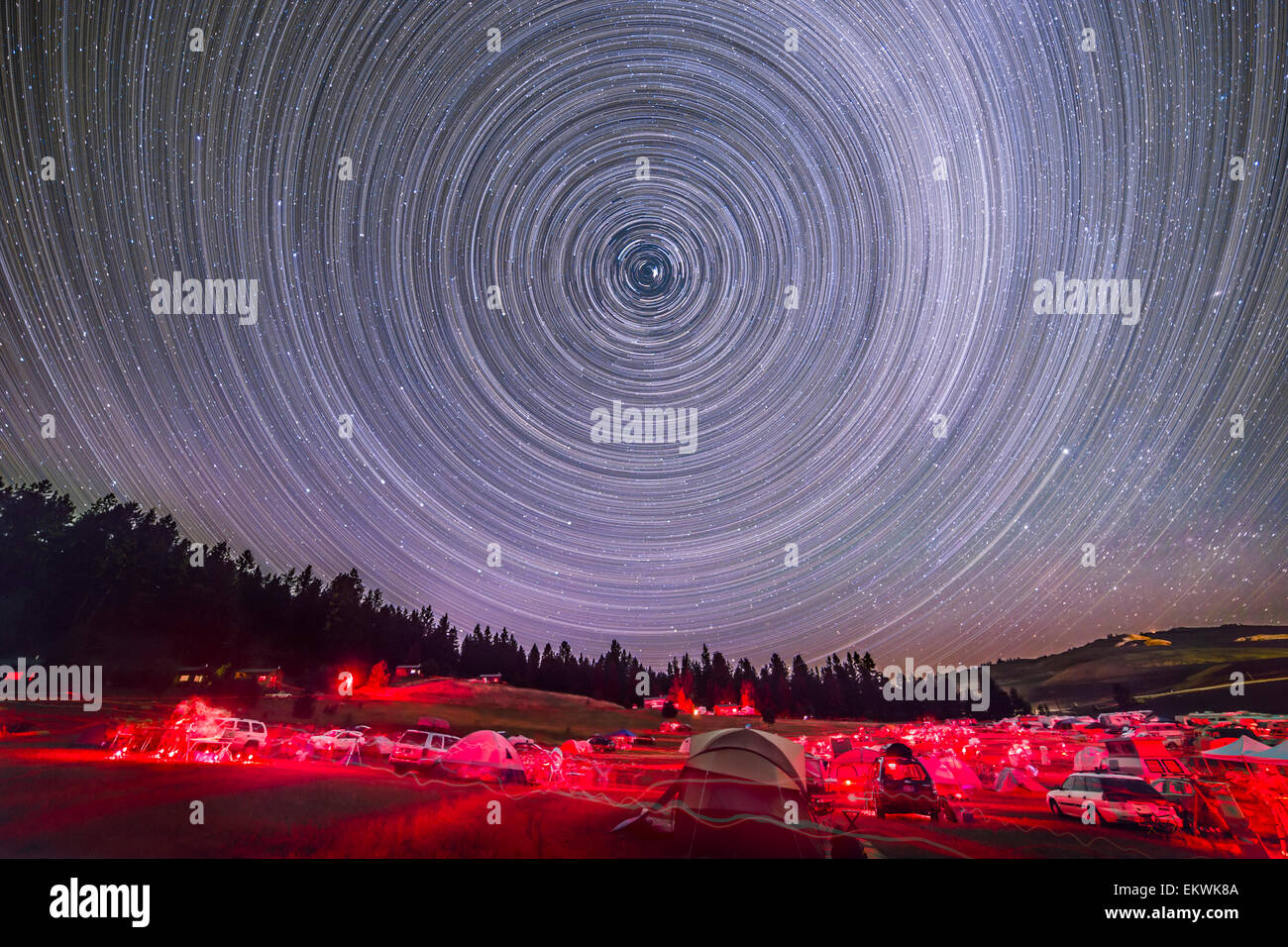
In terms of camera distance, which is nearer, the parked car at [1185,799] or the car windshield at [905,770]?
the parked car at [1185,799]

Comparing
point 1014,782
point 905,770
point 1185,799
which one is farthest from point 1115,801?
point 1014,782

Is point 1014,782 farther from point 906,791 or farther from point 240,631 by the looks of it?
point 240,631

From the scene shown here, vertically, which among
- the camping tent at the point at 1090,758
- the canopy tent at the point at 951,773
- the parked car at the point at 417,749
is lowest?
the canopy tent at the point at 951,773

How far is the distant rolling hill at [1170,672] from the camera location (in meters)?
16.9

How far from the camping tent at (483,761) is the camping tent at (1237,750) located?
51.5 feet

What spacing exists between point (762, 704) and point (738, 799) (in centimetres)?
1155

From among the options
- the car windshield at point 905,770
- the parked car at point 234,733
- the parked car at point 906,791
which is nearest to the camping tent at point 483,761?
the parked car at point 234,733

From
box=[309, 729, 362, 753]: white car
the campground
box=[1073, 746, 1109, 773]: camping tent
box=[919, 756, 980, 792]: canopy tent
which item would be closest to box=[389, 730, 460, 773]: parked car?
the campground

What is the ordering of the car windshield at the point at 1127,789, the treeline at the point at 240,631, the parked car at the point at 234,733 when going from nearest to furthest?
the car windshield at the point at 1127,789 < the parked car at the point at 234,733 < the treeline at the point at 240,631

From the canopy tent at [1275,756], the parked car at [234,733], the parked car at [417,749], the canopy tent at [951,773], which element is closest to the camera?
the canopy tent at [1275,756]

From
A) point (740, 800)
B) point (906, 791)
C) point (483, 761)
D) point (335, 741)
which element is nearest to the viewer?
point (740, 800)

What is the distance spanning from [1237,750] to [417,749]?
1937 cm

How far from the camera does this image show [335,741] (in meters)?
15.9

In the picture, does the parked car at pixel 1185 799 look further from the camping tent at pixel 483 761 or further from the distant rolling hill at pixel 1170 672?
the camping tent at pixel 483 761
